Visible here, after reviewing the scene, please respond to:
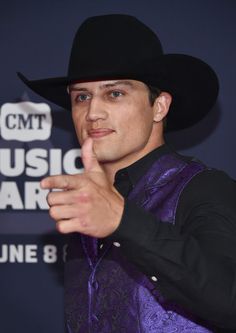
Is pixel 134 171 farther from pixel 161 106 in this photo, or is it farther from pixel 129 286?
pixel 129 286

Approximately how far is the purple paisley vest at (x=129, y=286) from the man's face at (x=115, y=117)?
0.09 meters

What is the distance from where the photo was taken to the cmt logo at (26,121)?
2.52 m

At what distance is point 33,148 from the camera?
2512mm

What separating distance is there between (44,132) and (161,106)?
859 mm

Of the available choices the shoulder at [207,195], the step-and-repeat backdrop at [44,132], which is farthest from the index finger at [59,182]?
the step-and-repeat backdrop at [44,132]

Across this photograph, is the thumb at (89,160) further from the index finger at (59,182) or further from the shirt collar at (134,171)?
the shirt collar at (134,171)

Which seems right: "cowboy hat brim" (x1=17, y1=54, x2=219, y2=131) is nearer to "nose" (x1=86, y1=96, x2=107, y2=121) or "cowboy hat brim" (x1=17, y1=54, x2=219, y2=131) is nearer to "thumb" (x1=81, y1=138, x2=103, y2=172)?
"nose" (x1=86, y1=96, x2=107, y2=121)

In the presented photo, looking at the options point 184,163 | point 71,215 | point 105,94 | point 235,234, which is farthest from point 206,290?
point 105,94

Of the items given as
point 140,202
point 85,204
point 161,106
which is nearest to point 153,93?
point 161,106

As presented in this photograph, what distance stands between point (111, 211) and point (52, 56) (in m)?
1.57

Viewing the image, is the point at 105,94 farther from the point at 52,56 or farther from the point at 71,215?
the point at 52,56

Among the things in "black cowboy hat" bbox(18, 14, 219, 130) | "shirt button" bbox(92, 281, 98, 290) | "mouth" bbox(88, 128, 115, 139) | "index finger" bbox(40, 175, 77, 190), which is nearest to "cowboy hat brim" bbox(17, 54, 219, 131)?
"black cowboy hat" bbox(18, 14, 219, 130)

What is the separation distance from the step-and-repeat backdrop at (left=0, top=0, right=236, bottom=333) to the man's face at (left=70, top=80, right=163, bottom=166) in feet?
2.67

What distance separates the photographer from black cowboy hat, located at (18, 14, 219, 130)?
1637 mm
